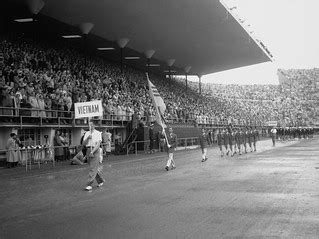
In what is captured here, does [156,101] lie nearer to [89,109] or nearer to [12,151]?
[89,109]

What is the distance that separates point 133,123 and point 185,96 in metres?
24.0

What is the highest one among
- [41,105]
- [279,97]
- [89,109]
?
[279,97]

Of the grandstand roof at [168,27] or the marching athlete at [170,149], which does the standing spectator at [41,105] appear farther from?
the grandstand roof at [168,27]

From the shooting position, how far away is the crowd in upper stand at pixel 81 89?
2144 cm

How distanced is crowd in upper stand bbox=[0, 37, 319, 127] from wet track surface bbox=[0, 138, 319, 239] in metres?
7.59

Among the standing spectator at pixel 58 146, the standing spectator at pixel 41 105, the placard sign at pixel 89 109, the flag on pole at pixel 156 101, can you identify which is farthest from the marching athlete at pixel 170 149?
the standing spectator at pixel 41 105

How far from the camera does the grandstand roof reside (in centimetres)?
3284

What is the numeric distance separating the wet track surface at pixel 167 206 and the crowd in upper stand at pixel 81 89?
759cm

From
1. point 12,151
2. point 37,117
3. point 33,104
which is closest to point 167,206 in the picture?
point 12,151

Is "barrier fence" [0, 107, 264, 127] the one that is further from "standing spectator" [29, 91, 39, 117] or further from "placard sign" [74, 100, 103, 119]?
"placard sign" [74, 100, 103, 119]

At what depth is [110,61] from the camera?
46.5 m

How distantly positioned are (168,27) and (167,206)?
1296 inches

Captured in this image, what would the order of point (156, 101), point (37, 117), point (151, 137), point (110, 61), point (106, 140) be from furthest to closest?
point (110, 61) < point (151, 137) < point (106, 140) < point (37, 117) < point (156, 101)

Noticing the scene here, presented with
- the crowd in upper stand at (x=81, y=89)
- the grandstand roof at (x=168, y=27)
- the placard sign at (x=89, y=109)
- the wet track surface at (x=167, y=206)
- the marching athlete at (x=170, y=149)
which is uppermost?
the grandstand roof at (x=168, y=27)
